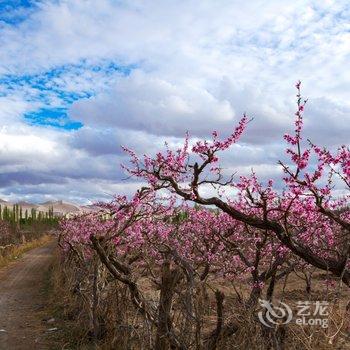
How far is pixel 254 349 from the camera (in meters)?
5.59

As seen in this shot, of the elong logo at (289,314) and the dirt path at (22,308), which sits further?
the dirt path at (22,308)

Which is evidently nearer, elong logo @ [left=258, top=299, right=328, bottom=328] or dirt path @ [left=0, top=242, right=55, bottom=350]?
elong logo @ [left=258, top=299, right=328, bottom=328]

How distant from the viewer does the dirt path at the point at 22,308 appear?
9.87m

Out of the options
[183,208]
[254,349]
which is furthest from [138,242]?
[254,349]

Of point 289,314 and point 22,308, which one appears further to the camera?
point 22,308

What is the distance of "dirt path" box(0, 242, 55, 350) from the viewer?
9867mm

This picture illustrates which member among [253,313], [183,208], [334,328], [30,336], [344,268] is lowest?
[30,336]

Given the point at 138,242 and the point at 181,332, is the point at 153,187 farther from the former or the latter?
the point at 138,242

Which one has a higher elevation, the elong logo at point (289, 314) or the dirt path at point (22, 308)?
the elong logo at point (289, 314)

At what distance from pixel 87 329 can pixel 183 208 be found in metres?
5.30

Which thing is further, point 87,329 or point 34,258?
point 34,258

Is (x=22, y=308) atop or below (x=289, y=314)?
below

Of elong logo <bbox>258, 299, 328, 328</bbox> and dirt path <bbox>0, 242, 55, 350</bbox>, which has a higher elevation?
elong logo <bbox>258, 299, 328, 328</bbox>

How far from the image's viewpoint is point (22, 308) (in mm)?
13742
